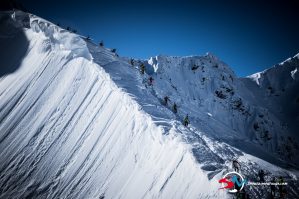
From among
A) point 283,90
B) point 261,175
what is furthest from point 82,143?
point 283,90

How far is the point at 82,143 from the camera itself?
1847cm

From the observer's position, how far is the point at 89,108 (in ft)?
68.8

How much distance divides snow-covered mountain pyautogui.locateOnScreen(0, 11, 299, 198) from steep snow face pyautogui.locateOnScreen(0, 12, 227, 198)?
0.26 ft

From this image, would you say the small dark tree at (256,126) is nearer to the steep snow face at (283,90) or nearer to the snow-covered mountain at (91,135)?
the steep snow face at (283,90)

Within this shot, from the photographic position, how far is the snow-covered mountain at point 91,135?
14.1 m

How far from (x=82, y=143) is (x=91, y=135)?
100 cm

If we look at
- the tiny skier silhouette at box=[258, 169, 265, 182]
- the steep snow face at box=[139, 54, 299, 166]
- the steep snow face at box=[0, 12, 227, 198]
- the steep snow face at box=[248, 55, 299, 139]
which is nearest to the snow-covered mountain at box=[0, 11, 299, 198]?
the steep snow face at box=[0, 12, 227, 198]

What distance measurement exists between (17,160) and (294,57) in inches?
3053

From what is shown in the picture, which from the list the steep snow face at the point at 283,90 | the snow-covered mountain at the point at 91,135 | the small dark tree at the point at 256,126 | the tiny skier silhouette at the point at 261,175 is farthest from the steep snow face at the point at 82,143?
the steep snow face at the point at 283,90

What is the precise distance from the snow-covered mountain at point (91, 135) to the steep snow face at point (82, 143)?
78 millimetres

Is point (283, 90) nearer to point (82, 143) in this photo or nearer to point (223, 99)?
point (223, 99)

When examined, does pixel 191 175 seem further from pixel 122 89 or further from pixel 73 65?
pixel 73 65

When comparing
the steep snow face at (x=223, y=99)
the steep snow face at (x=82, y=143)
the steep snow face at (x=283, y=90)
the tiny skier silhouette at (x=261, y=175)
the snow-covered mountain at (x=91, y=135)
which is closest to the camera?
the tiny skier silhouette at (x=261, y=175)

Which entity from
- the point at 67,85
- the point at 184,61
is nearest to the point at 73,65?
the point at 67,85
